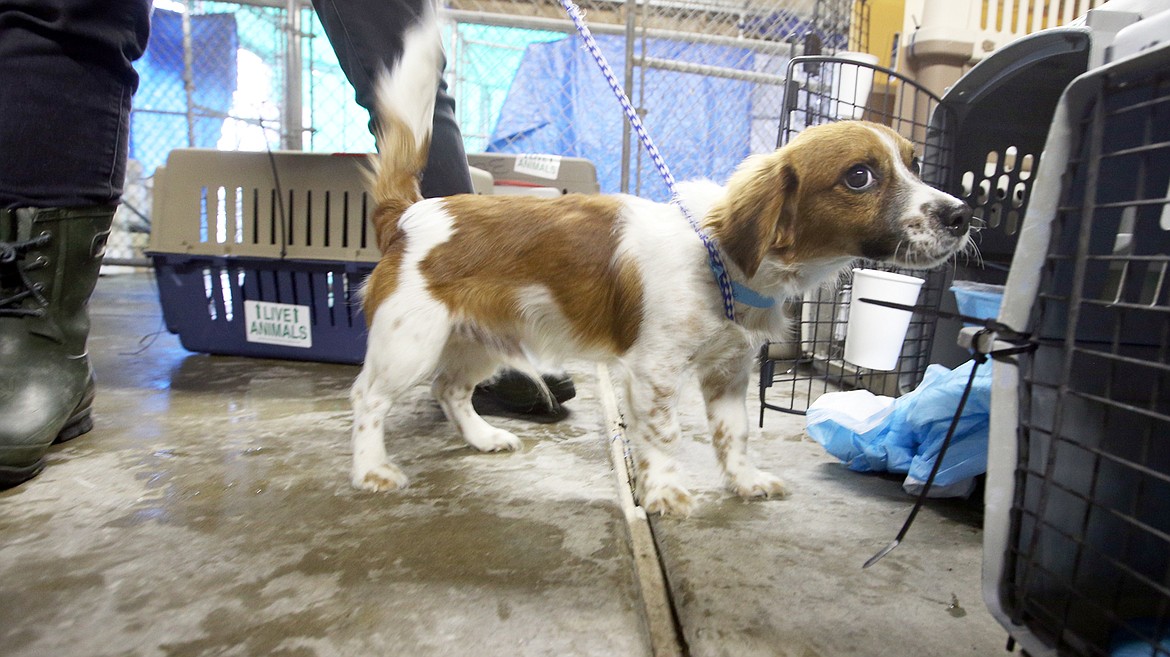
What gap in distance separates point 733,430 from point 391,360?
0.80m

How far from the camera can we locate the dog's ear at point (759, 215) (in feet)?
4.64

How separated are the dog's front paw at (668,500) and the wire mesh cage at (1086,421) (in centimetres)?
62

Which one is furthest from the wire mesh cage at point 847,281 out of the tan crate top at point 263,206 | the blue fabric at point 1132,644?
the tan crate top at point 263,206

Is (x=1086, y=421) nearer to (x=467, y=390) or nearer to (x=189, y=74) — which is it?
(x=467, y=390)

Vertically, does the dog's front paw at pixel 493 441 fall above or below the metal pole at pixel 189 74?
below

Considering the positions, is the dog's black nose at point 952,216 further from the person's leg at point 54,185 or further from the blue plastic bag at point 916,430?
the person's leg at point 54,185

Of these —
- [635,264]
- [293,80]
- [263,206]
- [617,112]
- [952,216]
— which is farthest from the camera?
[617,112]

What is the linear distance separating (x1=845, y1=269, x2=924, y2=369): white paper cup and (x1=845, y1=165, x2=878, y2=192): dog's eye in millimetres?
736

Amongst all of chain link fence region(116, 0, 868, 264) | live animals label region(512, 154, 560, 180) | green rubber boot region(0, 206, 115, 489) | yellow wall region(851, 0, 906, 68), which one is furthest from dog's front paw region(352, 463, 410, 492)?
yellow wall region(851, 0, 906, 68)

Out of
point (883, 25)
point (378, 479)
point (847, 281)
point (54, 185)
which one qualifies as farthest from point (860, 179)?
point (883, 25)

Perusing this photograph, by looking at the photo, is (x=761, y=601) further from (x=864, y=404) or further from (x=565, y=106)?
(x=565, y=106)

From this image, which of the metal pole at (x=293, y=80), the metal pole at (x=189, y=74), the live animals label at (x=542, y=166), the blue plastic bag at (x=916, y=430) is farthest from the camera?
the metal pole at (x=189, y=74)

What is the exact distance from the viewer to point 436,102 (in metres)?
2.07

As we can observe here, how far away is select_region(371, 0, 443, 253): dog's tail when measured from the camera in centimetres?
172
